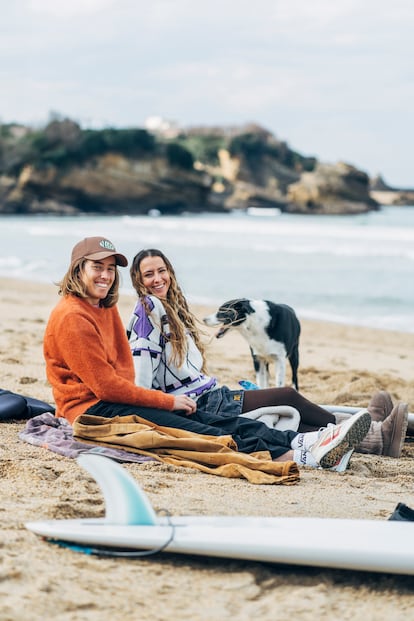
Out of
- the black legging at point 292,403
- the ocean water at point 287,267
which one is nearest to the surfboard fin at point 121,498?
→ the black legging at point 292,403

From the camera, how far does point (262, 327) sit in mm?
6707

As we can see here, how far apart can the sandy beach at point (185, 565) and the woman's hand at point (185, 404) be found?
42 centimetres

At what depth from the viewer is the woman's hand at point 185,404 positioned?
4598 millimetres

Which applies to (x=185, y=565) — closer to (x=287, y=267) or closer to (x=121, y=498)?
(x=121, y=498)

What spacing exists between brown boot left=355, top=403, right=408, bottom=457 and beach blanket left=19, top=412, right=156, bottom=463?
153 centimetres

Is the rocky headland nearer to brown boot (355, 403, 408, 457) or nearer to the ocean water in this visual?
the ocean water

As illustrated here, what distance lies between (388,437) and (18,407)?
2.48 m

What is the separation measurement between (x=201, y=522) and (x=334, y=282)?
14.7 metres

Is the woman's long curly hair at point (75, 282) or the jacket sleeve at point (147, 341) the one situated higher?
the woman's long curly hair at point (75, 282)

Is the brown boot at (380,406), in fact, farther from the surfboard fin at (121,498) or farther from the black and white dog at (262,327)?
the surfboard fin at (121,498)

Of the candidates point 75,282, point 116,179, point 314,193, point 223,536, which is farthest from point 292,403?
point 314,193

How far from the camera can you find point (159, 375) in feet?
16.0

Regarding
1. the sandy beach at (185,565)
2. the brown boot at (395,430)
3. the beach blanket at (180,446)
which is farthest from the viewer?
the brown boot at (395,430)

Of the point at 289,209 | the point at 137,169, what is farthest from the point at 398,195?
the point at 137,169
